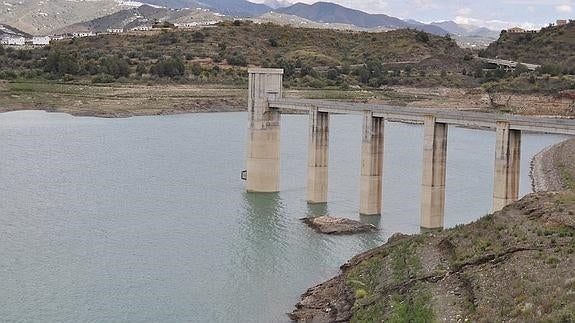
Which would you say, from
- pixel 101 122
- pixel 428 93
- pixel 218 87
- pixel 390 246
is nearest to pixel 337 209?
pixel 390 246

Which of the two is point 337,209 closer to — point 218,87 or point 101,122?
point 101,122

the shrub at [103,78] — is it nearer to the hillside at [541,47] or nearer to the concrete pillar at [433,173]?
the hillside at [541,47]

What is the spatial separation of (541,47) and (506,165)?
11254cm

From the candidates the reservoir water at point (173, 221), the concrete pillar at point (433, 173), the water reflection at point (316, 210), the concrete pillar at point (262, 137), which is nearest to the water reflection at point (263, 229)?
the reservoir water at point (173, 221)

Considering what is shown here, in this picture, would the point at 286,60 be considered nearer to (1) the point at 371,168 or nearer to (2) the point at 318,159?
(2) the point at 318,159

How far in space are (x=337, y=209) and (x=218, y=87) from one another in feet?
232

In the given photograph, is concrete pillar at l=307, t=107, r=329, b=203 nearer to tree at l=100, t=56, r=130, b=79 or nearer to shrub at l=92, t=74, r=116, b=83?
shrub at l=92, t=74, r=116, b=83

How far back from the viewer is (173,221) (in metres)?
40.8

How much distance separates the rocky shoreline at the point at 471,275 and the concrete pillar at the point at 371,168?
9.81 metres

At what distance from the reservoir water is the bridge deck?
504 centimetres

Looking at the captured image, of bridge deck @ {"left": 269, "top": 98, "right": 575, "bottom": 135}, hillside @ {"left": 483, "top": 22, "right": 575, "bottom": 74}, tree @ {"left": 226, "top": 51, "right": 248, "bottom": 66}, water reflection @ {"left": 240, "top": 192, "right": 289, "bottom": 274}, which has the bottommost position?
water reflection @ {"left": 240, "top": 192, "right": 289, "bottom": 274}

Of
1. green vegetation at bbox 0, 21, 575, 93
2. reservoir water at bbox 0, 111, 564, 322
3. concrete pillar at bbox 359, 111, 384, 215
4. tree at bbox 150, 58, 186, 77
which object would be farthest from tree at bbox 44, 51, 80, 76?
concrete pillar at bbox 359, 111, 384, 215

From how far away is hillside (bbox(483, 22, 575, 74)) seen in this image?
13401 centimetres

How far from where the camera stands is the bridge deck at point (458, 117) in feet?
113
